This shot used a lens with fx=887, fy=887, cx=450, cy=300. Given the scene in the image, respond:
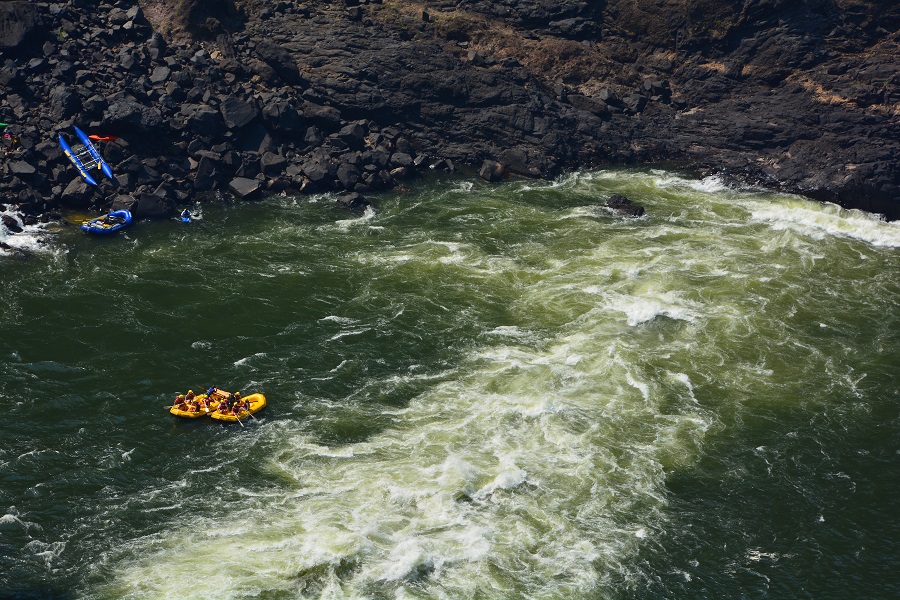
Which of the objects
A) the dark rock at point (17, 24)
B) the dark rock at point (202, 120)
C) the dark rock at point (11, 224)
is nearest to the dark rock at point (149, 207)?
the dark rock at point (11, 224)

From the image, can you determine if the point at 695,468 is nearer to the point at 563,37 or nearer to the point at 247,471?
the point at 247,471

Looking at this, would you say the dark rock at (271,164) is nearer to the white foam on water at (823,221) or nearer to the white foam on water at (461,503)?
the white foam on water at (461,503)

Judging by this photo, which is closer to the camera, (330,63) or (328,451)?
(328,451)

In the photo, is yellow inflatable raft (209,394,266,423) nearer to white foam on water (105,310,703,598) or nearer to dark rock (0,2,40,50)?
white foam on water (105,310,703,598)

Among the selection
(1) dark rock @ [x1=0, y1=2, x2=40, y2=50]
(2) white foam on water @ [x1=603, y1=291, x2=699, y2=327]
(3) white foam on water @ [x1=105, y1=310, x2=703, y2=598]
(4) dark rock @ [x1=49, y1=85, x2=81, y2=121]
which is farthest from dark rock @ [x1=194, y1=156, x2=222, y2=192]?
(2) white foam on water @ [x1=603, y1=291, x2=699, y2=327]

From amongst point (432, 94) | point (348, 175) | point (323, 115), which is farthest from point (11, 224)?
point (432, 94)

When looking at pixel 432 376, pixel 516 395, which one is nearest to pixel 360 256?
pixel 432 376

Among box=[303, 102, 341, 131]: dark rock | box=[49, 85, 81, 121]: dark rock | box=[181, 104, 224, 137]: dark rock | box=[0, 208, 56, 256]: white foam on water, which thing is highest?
box=[49, 85, 81, 121]: dark rock
